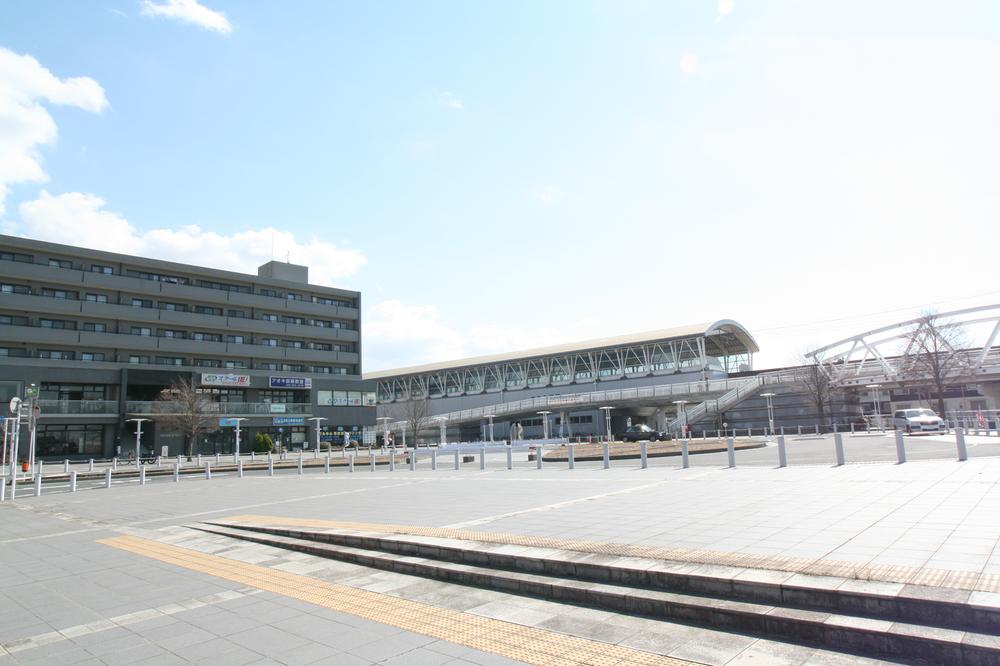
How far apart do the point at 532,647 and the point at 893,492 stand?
361 inches

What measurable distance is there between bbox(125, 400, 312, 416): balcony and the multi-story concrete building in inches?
4.7

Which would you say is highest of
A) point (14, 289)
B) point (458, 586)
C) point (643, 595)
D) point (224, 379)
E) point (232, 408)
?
point (14, 289)

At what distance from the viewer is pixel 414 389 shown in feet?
306

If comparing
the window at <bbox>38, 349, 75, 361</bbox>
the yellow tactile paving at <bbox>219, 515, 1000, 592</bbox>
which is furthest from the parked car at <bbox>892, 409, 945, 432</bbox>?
the window at <bbox>38, 349, 75, 361</bbox>

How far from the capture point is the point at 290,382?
63.1 meters

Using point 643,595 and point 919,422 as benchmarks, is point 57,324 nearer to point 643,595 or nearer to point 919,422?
point 643,595

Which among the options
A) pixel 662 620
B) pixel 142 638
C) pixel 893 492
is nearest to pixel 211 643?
pixel 142 638

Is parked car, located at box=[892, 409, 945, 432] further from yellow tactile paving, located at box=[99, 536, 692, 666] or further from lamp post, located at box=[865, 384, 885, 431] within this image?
yellow tactile paving, located at box=[99, 536, 692, 666]

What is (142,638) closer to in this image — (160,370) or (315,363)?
(160,370)

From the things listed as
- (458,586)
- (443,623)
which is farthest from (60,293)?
(443,623)

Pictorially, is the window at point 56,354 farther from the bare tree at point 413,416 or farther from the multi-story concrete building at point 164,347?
the bare tree at point 413,416

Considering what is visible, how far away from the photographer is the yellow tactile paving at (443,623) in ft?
15.0

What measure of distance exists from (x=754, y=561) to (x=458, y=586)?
323cm

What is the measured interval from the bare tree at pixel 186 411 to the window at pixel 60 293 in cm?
1182
